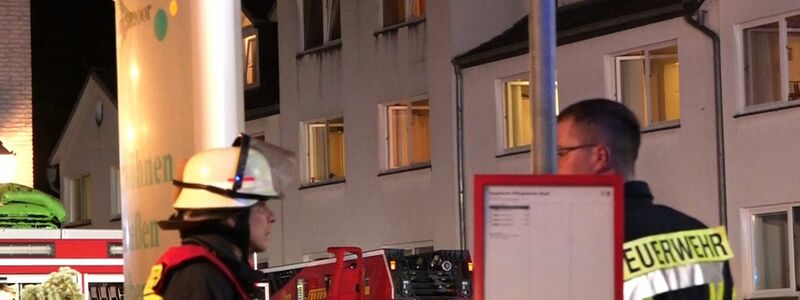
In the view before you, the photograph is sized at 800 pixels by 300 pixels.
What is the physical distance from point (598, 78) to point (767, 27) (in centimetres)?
338

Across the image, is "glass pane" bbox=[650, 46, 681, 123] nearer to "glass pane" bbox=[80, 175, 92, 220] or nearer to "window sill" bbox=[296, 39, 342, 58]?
"window sill" bbox=[296, 39, 342, 58]

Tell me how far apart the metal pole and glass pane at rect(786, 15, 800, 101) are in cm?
1607

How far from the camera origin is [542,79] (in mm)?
9008

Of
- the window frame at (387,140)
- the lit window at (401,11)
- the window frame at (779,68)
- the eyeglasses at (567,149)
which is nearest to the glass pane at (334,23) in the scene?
the lit window at (401,11)

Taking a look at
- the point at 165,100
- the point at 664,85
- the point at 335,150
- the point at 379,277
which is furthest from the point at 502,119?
the point at 165,100

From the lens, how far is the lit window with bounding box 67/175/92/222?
155 feet

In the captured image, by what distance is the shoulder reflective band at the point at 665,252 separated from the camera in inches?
192

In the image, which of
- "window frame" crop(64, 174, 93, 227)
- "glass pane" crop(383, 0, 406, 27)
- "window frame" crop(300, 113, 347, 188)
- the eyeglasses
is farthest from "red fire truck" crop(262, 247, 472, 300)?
"window frame" crop(64, 174, 93, 227)

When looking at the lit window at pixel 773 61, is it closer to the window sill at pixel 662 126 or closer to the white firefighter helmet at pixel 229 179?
the window sill at pixel 662 126

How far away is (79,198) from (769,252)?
2672 cm

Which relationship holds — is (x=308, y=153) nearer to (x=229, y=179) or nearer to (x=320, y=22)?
(x=320, y=22)

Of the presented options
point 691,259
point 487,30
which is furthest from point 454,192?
point 691,259

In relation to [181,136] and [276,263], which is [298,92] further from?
[181,136]

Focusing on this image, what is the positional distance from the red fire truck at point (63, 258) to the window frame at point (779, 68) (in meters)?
11.9
